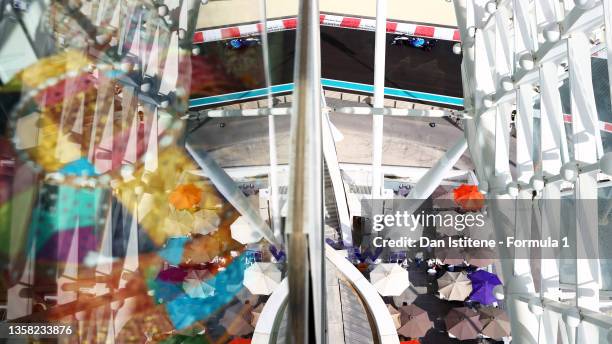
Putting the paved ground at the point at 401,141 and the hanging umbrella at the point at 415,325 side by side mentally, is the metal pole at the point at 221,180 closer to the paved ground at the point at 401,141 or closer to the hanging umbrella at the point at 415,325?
the hanging umbrella at the point at 415,325

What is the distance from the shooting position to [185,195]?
292 cm

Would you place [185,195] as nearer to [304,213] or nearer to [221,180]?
[221,180]

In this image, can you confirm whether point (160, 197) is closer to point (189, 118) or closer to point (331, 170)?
point (189, 118)

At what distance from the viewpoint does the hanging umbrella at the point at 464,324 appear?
9773mm

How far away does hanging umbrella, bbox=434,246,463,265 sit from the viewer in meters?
11.7

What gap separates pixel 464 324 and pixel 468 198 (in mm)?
3055

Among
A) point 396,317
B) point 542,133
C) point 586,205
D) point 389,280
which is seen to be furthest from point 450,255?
point 586,205

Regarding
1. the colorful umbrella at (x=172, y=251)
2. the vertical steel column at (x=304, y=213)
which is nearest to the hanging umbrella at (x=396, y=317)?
the colorful umbrella at (x=172, y=251)

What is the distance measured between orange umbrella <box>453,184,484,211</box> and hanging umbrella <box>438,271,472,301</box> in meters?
1.71

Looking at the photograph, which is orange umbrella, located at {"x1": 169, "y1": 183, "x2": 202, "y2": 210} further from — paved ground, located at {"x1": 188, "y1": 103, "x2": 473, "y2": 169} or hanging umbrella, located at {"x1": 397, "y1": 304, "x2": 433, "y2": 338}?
paved ground, located at {"x1": 188, "y1": 103, "x2": 473, "y2": 169}

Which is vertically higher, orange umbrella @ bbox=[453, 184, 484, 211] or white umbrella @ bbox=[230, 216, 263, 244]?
orange umbrella @ bbox=[453, 184, 484, 211]

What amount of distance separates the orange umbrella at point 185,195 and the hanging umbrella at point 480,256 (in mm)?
9484

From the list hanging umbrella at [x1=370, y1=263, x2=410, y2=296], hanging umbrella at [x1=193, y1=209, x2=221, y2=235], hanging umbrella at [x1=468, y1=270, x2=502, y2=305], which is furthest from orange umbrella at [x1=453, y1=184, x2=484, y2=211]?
hanging umbrella at [x1=193, y1=209, x2=221, y2=235]

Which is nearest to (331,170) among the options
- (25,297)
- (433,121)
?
(433,121)
